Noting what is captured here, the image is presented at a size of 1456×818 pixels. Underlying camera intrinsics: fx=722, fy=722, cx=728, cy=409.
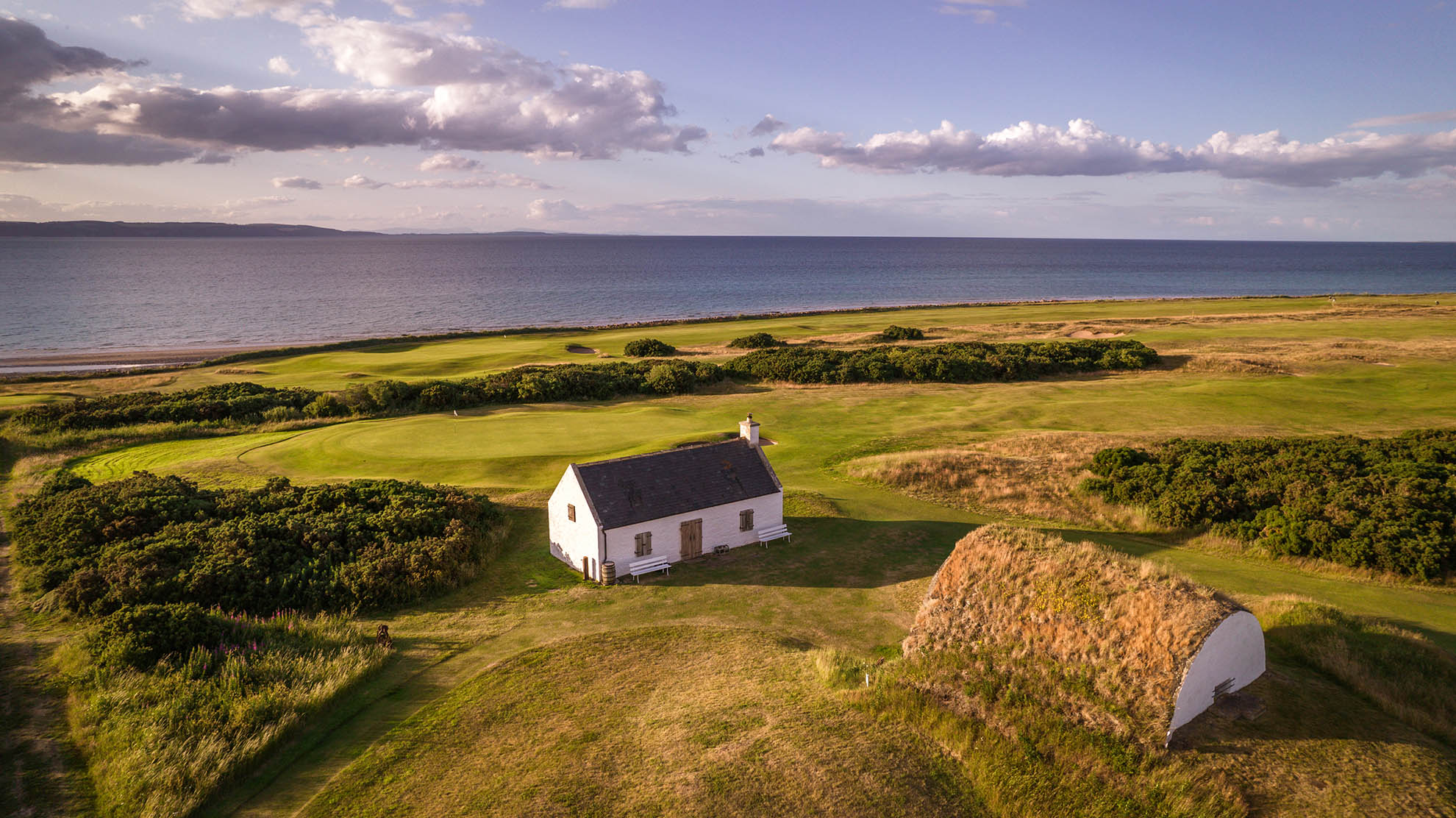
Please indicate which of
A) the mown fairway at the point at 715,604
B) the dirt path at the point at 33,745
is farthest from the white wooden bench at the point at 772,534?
the dirt path at the point at 33,745

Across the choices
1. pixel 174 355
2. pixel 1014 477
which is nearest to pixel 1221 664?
pixel 1014 477

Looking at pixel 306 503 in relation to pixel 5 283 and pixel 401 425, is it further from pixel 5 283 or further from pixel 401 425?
pixel 5 283

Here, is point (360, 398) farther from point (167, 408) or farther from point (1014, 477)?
point (1014, 477)

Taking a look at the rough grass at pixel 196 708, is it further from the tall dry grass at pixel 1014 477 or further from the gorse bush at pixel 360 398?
the gorse bush at pixel 360 398

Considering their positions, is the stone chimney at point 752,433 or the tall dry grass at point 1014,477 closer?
the stone chimney at point 752,433

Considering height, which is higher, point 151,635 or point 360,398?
point 360,398

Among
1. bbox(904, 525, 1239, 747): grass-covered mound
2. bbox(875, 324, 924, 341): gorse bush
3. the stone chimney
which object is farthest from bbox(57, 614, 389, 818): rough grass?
bbox(875, 324, 924, 341): gorse bush

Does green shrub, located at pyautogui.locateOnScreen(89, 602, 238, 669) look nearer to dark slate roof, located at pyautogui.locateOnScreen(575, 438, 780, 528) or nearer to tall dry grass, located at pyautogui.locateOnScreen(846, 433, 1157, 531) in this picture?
dark slate roof, located at pyautogui.locateOnScreen(575, 438, 780, 528)
